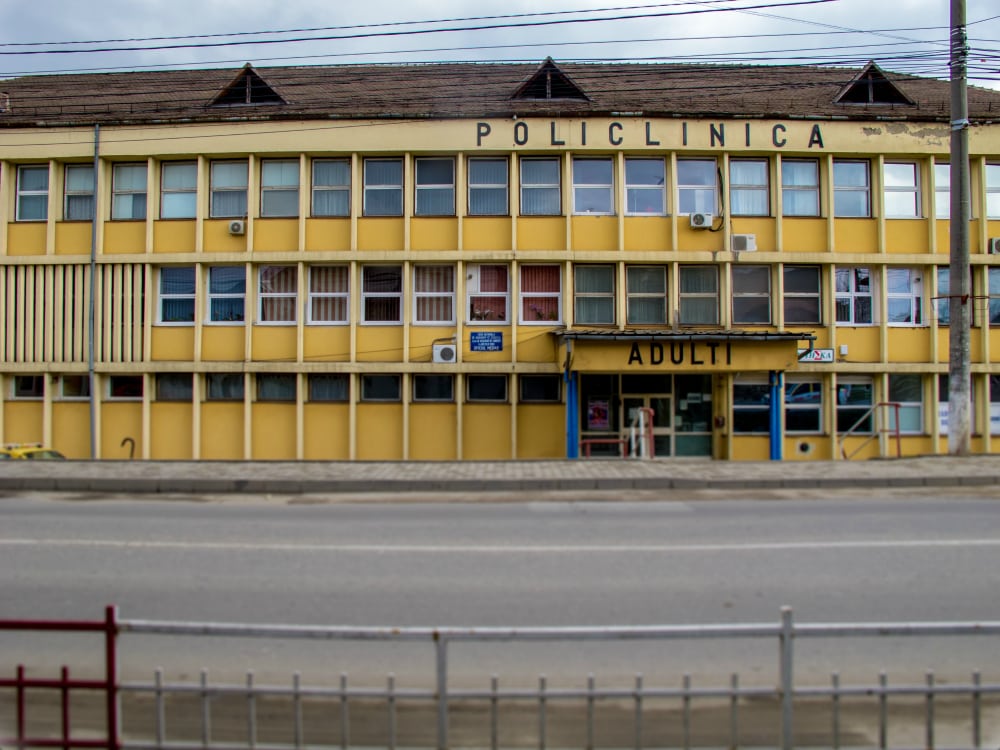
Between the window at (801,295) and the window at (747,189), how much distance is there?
1.75 m

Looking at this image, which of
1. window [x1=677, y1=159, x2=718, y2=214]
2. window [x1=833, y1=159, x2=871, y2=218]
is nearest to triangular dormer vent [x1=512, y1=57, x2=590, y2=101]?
window [x1=677, y1=159, x2=718, y2=214]

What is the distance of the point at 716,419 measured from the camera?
63.6 feet

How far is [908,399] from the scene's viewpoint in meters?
19.7

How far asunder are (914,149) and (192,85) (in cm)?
2003

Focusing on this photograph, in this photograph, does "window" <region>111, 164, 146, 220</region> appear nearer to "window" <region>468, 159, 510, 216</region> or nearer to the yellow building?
the yellow building

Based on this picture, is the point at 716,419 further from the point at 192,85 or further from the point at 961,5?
the point at 192,85

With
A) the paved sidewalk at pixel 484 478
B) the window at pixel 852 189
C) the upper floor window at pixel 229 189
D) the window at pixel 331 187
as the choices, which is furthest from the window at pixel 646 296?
the upper floor window at pixel 229 189

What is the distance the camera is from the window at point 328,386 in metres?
19.5

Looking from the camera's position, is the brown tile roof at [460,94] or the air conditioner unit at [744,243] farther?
the brown tile roof at [460,94]

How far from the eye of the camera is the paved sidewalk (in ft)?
38.6

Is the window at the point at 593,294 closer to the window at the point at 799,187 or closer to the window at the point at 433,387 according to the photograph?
the window at the point at 433,387

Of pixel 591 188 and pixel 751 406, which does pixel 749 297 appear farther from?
pixel 591 188

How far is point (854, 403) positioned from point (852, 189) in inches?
217

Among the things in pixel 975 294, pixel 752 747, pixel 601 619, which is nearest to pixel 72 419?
pixel 601 619
